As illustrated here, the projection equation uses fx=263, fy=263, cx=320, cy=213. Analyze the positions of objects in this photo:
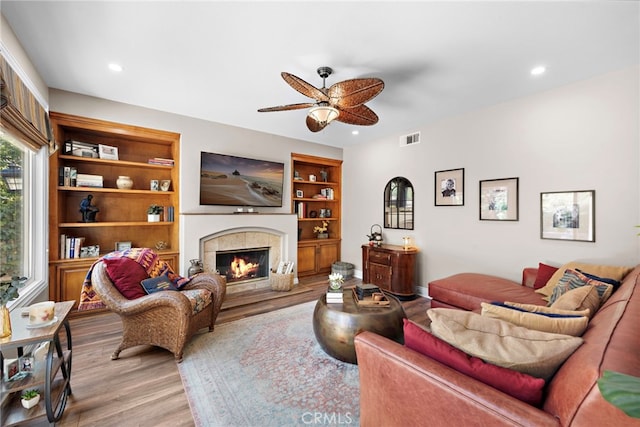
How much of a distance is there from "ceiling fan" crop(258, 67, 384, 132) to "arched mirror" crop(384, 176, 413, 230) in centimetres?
192

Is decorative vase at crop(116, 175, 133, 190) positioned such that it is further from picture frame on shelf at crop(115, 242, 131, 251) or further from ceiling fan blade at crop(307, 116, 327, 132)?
ceiling fan blade at crop(307, 116, 327, 132)

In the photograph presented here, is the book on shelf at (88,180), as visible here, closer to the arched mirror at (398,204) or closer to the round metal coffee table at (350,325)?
the round metal coffee table at (350,325)

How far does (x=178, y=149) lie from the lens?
3822 mm

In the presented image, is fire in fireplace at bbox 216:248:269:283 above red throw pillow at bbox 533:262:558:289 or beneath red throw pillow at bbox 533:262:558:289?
beneath

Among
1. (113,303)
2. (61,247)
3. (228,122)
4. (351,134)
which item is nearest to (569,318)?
(113,303)

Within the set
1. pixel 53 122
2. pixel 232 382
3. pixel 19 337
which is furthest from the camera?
pixel 53 122

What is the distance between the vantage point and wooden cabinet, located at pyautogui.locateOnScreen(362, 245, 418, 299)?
3.93m

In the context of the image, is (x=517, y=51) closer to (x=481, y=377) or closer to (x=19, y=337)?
(x=481, y=377)

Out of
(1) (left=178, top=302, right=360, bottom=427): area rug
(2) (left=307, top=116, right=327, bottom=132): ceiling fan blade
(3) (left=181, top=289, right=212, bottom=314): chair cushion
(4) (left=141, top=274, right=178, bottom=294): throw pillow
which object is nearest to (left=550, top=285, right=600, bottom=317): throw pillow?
(1) (left=178, top=302, right=360, bottom=427): area rug

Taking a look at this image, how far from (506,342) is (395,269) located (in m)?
2.97

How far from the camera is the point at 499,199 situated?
337 centimetres

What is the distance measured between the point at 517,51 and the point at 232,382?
11.6 ft

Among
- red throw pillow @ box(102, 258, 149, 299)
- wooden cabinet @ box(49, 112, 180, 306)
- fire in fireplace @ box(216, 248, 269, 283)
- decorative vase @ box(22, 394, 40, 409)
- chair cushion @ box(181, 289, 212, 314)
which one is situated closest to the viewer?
decorative vase @ box(22, 394, 40, 409)

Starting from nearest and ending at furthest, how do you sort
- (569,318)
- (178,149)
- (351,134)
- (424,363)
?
(424,363) < (569,318) < (178,149) < (351,134)
